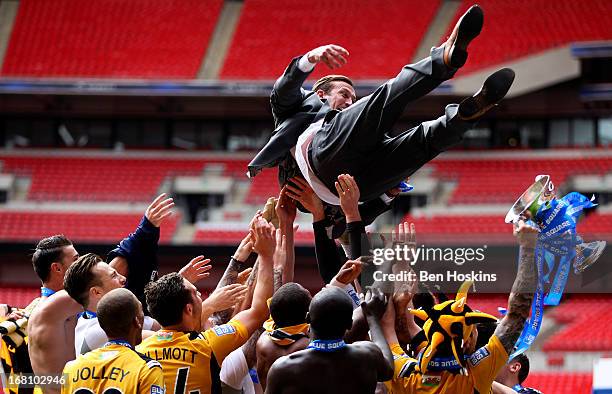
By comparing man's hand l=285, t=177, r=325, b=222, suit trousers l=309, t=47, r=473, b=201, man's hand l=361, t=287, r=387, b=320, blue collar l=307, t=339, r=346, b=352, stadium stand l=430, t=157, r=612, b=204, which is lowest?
blue collar l=307, t=339, r=346, b=352

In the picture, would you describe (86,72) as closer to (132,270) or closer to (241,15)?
(241,15)

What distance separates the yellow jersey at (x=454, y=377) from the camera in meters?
4.13

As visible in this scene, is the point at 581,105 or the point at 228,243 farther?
the point at 581,105

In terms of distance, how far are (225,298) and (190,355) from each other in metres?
0.42

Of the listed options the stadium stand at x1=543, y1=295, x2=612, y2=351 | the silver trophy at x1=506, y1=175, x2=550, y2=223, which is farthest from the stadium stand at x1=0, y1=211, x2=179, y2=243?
the silver trophy at x1=506, y1=175, x2=550, y2=223

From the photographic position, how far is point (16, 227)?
18.1 metres

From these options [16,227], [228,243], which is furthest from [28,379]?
[16,227]

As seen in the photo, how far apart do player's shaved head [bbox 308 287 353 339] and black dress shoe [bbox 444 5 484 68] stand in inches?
52.1

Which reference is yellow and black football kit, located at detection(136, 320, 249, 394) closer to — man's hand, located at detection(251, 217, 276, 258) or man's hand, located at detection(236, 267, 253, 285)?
man's hand, located at detection(251, 217, 276, 258)

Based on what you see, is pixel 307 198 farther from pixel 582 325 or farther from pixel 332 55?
pixel 582 325

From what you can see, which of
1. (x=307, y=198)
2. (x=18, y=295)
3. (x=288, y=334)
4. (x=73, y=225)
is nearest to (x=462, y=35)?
(x=307, y=198)

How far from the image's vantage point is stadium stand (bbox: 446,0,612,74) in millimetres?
18750

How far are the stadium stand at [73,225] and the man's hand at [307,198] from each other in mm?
12438

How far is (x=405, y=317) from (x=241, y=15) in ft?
56.5
